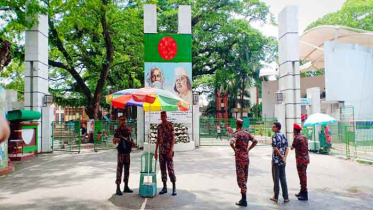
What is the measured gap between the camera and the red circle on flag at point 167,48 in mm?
16344

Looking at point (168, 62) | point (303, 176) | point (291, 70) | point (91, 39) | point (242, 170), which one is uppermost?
point (91, 39)

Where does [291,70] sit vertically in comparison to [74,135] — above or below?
above

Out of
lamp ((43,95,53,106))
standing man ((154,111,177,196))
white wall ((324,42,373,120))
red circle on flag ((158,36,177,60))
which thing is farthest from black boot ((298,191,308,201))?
white wall ((324,42,373,120))

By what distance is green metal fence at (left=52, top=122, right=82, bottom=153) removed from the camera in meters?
15.5

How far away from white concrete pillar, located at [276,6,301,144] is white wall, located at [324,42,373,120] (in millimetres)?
5338

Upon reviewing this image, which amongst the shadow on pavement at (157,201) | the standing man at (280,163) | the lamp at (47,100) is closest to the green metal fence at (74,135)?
the lamp at (47,100)

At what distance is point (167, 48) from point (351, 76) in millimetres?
13843

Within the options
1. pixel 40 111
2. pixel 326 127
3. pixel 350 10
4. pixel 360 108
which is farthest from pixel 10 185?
pixel 350 10

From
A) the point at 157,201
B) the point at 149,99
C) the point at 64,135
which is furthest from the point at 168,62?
the point at 157,201

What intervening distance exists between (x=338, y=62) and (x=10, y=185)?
2079 centimetres

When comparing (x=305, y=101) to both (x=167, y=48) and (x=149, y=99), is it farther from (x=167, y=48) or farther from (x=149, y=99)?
(x=149, y=99)

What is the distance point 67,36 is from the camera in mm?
20641

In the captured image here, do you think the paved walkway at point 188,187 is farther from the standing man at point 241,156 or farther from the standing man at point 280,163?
the standing man at point 241,156

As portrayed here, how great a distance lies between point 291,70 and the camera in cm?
1630
